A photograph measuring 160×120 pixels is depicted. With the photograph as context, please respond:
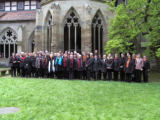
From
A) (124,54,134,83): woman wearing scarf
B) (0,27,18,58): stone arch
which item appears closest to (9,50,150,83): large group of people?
(124,54,134,83): woman wearing scarf

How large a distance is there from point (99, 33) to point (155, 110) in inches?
481

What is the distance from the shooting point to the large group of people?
10.6 meters

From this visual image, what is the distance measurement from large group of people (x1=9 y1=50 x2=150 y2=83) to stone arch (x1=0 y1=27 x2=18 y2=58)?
12.2 metres

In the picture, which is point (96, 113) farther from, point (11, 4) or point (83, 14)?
point (11, 4)

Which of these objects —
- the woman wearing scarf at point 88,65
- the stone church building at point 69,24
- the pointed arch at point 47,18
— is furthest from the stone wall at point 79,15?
the woman wearing scarf at point 88,65

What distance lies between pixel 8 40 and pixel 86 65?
16.5 metres

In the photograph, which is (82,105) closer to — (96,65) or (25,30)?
(96,65)

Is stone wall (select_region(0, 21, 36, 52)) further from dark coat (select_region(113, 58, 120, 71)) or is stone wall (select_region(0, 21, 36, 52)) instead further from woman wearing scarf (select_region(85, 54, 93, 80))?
dark coat (select_region(113, 58, 120, 71))

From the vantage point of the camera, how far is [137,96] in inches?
263

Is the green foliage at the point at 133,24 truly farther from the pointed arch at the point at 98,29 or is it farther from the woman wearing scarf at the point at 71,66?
the pointed arch at the point at 98,29

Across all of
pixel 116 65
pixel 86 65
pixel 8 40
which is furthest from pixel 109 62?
pixel 8 40

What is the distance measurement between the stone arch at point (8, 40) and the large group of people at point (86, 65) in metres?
12.2

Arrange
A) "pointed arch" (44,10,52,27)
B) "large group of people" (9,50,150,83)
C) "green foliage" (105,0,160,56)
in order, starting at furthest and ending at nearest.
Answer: "pointed arch" (44,10,52,27) → "green foliage" (105,0,160,56) → "large group of people" (9,50,150,83)

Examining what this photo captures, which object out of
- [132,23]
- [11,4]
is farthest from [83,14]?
[11,4]
